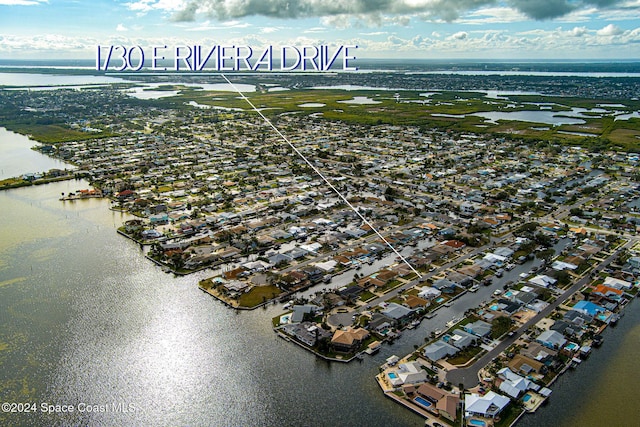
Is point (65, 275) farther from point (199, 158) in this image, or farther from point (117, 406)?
point (199, 158)

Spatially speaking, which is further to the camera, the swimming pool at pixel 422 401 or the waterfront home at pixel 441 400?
the swimming pool at pixel 422 401

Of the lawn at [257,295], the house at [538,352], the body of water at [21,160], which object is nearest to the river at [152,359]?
the lawn at [257,295]

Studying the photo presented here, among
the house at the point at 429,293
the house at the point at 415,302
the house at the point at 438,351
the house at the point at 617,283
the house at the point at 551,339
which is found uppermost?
the house at the point at 617,283

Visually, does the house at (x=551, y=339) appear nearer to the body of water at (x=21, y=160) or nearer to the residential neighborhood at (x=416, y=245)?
the residential neighborhood at (x=416, y=245)

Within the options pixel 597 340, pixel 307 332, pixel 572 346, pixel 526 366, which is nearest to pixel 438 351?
pixel 526 366

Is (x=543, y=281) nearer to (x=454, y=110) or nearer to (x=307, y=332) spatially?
(x=307, y=332)

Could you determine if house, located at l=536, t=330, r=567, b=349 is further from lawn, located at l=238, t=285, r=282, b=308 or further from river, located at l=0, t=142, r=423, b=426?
lawn, located at l=238, t=285, r=282, b=308
